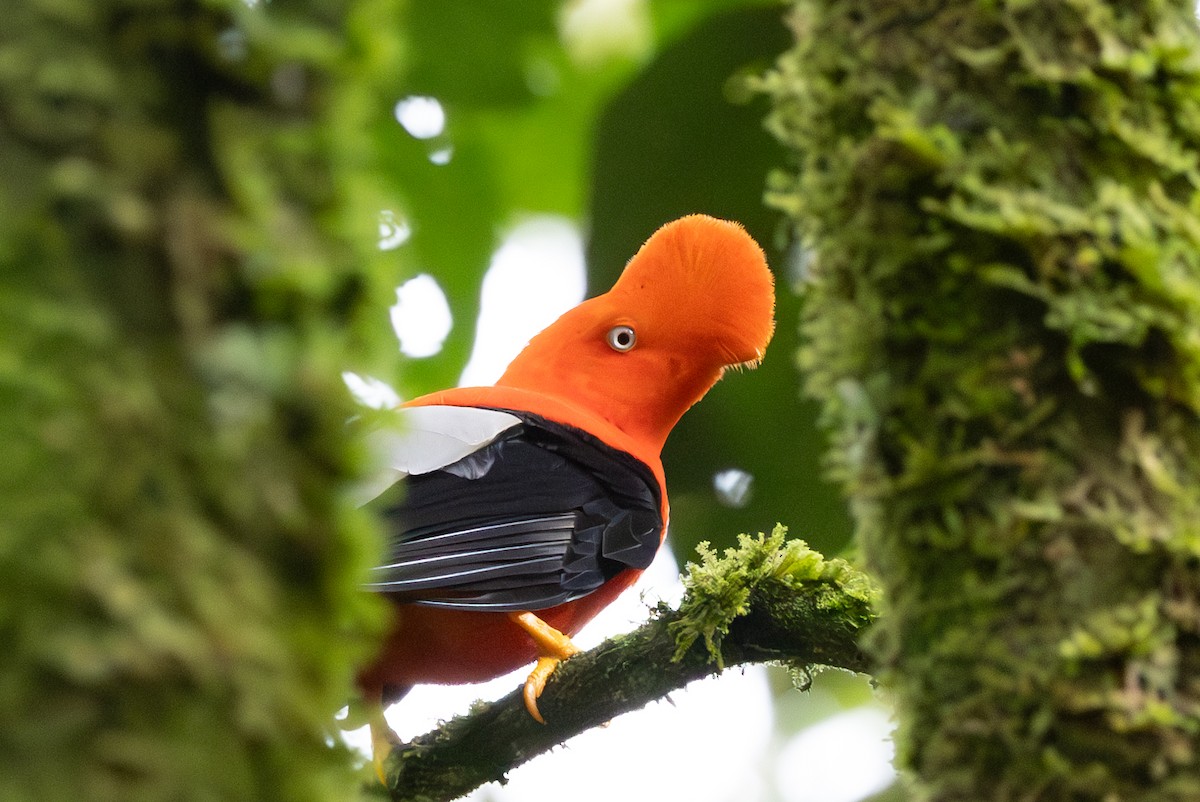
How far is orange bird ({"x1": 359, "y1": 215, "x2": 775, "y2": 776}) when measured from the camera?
8.27 feet

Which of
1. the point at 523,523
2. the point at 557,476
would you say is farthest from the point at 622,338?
the point at 523,523

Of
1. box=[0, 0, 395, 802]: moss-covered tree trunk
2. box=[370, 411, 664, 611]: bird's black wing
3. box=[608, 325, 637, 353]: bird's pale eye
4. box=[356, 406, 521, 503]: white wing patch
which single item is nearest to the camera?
box=[0, 0, 395, 802]: moss-covered tree trunk

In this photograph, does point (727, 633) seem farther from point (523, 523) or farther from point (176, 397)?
point (176, 397)

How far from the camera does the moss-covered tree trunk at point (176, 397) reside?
0.50 m

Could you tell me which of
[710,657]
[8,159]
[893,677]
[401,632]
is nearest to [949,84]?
[893,677]

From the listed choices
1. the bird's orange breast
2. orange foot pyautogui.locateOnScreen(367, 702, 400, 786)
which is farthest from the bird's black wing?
orange foot pyautogui.locateOnScreen(367, 702, 400, 786)

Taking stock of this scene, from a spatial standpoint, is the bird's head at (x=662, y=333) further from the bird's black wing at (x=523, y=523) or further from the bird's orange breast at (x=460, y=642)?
the bird's orange breast at (x=460, y=642)

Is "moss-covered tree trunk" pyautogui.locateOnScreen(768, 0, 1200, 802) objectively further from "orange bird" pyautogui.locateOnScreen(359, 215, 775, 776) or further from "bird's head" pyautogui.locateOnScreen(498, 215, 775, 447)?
"bird's head" pyautogui.locateOnScreen(498, 215, 775, 447)

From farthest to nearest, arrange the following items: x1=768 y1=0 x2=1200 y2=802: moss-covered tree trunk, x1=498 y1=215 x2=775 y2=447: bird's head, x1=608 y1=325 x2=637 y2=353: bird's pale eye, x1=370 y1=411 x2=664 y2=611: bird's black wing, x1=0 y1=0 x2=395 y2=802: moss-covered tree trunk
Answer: x1=608 y1=325 x2=637 y2=353: bird's pale eye
x1=498 y1=215 x2=775 y2=447: bird's head
x1=370 y1=411 x2=664 y2=611: bird's black wing
x1=768 y1=0 x2=1200 y2=802: moss-covered tree trunk
x1=0 y1=0 x2=395 y2=802: moss-covered tree trunk

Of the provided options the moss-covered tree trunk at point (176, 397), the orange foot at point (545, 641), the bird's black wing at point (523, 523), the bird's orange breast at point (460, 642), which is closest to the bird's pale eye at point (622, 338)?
the bird's black wing at point (523, 523)

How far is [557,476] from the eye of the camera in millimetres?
2805

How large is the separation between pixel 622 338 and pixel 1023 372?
8.03 ft

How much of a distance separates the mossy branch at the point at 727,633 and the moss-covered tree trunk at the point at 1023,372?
0.96 m

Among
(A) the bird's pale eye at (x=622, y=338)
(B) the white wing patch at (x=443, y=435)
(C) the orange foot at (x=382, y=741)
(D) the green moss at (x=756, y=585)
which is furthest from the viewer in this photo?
(A) the bird's pale eye at (x=622, y=338)
